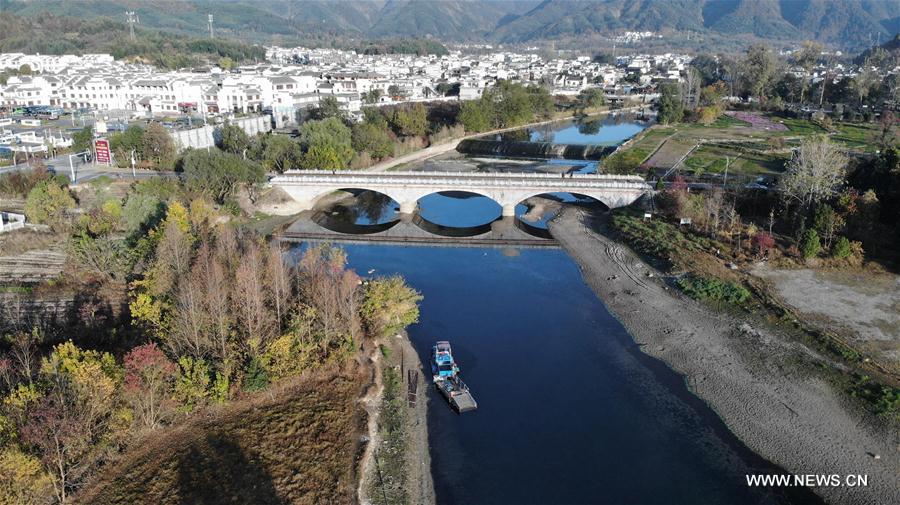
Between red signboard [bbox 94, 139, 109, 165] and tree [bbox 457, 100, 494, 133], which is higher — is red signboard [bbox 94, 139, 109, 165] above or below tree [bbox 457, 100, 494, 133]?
below

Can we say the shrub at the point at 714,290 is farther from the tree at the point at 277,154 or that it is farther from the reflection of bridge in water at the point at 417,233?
the tree at the point at 277,154

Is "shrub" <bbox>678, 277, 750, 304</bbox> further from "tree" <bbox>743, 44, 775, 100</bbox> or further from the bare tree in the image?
"tree" <bbox>743, 44, 775, 100</bbox>

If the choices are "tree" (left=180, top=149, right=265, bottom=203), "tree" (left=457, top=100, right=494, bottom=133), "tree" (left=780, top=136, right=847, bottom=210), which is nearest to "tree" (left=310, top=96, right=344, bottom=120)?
"tree" (left=457, top=100, right=494, bottom=133)

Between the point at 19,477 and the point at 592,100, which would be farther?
the point at 592,100

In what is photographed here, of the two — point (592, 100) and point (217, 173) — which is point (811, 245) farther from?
point (592, 100)

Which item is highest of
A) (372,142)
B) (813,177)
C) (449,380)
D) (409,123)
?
(409,123)

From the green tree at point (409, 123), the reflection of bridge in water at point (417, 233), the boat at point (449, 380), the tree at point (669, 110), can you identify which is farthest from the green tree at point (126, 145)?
the tree at point (669, 110)

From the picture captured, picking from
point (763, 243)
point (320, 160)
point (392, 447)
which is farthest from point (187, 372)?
point (320, 160)
